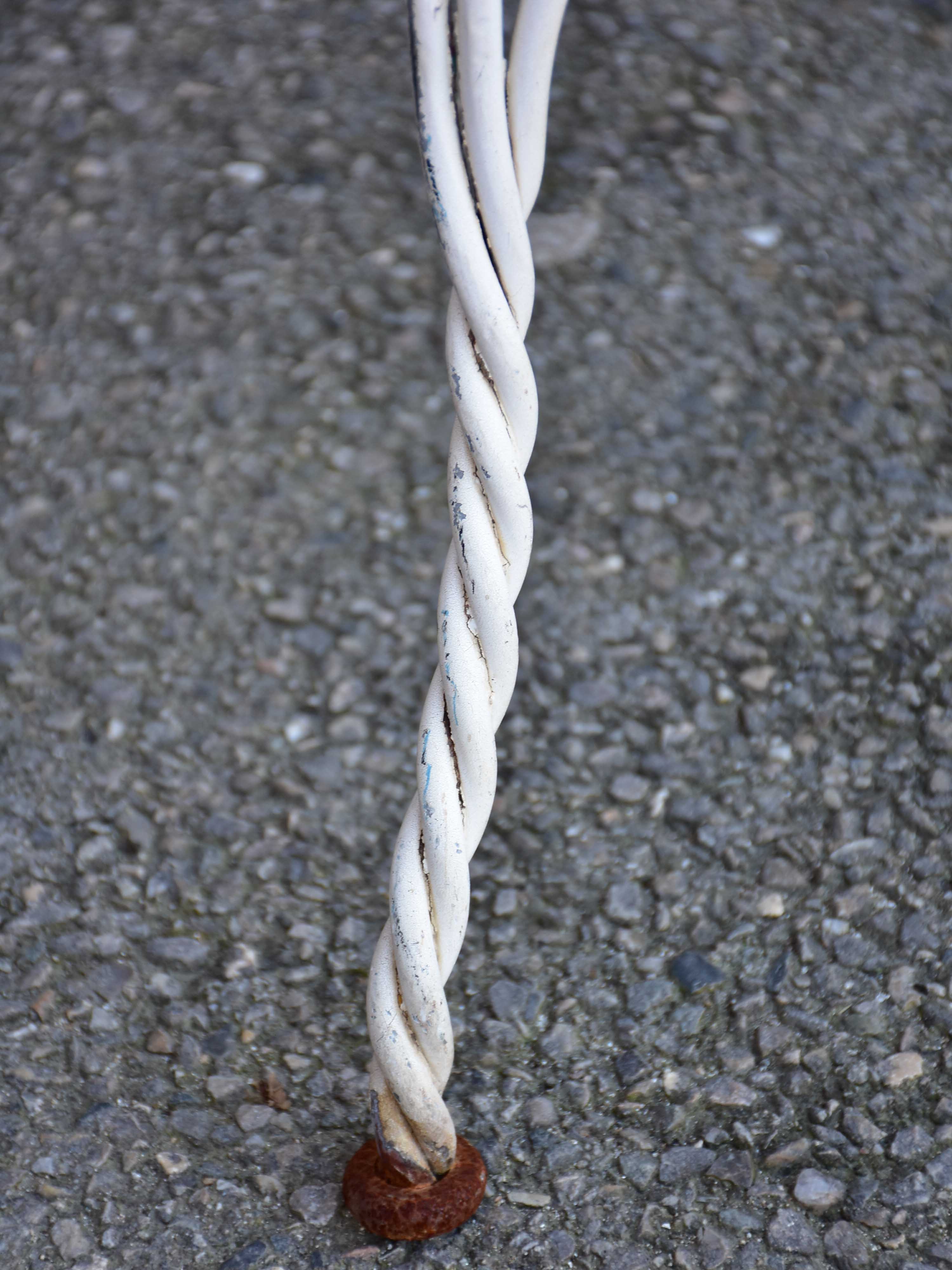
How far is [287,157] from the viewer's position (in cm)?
206

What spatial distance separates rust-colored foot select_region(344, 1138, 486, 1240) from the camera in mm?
1042

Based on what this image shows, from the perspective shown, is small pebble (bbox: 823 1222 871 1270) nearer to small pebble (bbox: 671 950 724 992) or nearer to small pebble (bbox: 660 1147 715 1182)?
small pebble (bbox: 660 1147 715 1182)

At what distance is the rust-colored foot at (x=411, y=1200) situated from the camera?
1042 mm

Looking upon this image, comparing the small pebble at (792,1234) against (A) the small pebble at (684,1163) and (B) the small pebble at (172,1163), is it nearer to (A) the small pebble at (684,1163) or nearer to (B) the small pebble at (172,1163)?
(A) the small pebble at (684,1163)

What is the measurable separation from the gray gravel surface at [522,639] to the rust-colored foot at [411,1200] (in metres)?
0.04

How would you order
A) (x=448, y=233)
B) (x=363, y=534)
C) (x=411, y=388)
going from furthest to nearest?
1. (x=411, y=388)
2. (x=363, y=534)
3. (x=448, y=233)

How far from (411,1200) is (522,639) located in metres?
0.75

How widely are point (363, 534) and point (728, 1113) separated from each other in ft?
2.95

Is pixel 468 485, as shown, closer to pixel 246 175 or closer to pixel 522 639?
pixel 522 639

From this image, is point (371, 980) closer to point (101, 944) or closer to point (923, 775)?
point (101, 944)

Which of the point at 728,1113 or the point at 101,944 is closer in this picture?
the point at 728,1113

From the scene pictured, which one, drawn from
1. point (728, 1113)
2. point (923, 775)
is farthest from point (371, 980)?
point (923, 775)

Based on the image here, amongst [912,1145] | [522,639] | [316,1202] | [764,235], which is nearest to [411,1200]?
[316,1202]

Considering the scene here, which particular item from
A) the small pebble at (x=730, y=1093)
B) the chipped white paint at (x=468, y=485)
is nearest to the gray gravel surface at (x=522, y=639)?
the small pebble at (x=730, y=1093)
